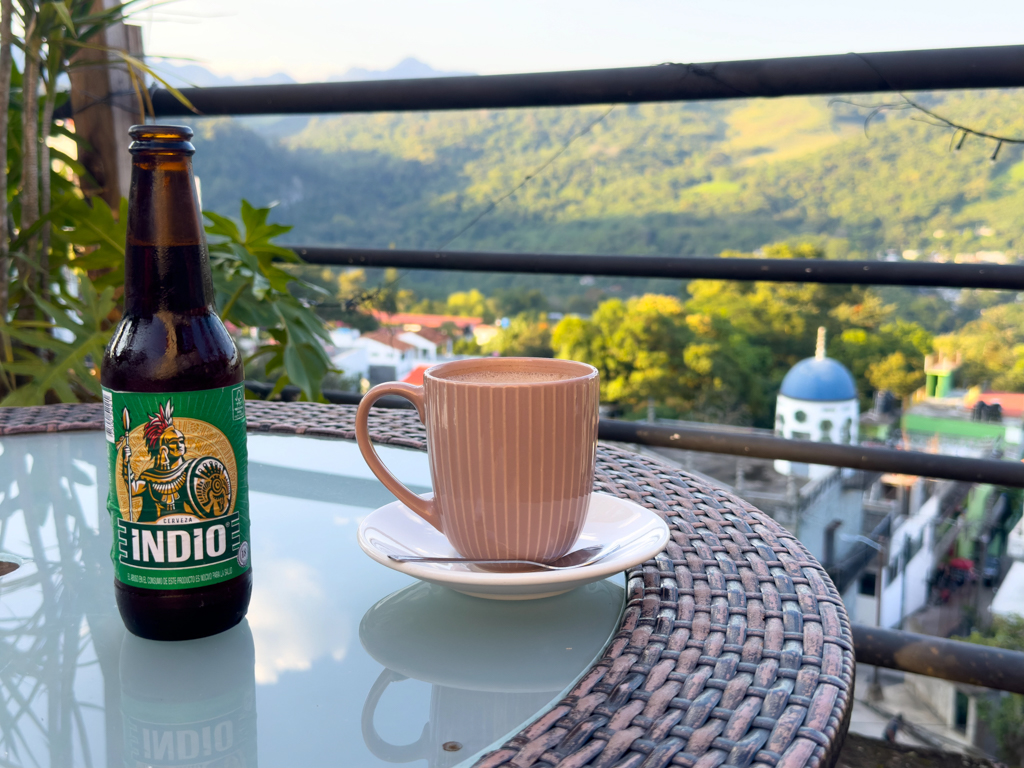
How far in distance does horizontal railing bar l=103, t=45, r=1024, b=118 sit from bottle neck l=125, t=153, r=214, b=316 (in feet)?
2.11

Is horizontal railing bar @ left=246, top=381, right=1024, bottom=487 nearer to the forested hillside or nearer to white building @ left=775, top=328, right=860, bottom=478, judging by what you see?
the forested hillside

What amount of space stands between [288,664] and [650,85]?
748 millimetres

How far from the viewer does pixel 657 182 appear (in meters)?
22.4

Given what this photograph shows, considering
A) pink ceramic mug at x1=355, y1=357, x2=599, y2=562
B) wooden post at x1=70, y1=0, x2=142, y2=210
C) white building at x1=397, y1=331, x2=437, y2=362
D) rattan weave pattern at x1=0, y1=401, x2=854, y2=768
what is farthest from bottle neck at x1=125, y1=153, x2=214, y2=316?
white building at x1=397, y1=331, x2=437, y2=362

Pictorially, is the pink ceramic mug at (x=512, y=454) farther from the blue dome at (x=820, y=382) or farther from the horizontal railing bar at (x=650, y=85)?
the blue dome at (x=820, y=382)

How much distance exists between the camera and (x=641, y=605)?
0.35m

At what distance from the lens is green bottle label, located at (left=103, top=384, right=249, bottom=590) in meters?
0.31

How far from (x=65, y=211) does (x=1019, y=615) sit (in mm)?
26595

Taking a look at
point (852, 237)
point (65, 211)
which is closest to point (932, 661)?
point (65, 211)

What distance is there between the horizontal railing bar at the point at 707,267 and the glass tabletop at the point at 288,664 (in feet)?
2.08

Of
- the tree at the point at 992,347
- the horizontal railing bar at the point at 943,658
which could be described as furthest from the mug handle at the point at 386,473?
the tree at the point at 992,347

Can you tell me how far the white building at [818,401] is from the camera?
76.4 ft

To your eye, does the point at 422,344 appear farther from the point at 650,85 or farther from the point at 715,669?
the point at 715,669

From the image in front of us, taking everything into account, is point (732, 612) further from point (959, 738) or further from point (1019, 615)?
point (1019, 615)
